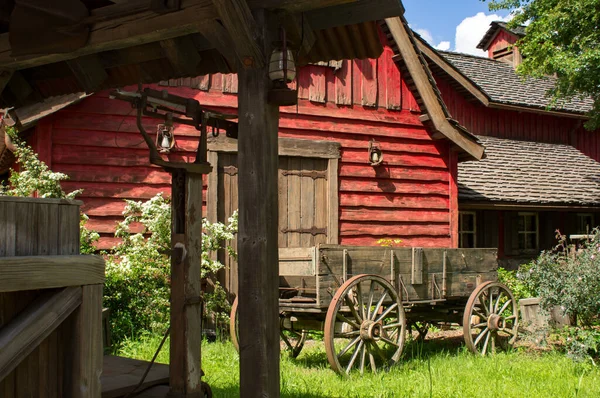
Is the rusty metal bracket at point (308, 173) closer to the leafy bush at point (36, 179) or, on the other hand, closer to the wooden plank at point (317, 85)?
the wooden plank at point (317, 85)

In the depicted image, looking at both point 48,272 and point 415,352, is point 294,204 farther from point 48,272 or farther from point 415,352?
point 48,272

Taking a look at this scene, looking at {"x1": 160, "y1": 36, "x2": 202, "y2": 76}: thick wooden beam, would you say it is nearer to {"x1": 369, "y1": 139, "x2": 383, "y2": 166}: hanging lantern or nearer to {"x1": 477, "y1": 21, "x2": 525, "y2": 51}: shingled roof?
{"x1": 369, "y1": 139, "x2": 383, "y2": 166}: hanging lantern

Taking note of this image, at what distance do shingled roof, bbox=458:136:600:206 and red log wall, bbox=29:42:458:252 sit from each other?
2.51 m

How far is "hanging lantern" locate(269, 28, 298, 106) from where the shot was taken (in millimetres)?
3635

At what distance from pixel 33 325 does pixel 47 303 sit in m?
0.10

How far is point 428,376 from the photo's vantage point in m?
6.91

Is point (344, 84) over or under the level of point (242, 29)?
over

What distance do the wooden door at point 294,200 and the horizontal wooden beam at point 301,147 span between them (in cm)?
10

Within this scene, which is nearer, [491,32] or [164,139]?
[164,139]

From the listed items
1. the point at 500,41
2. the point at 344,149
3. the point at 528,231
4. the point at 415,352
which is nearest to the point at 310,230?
the point at 344,149

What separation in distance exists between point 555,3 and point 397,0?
11538 millimetres

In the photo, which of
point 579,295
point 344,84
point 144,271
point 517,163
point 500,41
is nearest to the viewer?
point 579,295

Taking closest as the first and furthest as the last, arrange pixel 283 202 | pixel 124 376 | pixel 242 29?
pixel 242 29
pixel 124 376
pixel 283 202

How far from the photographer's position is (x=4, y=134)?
9.12 m
